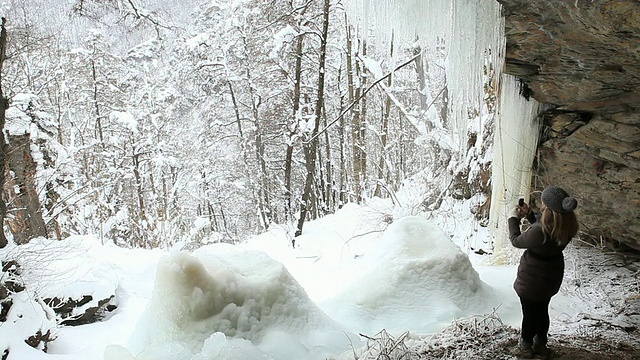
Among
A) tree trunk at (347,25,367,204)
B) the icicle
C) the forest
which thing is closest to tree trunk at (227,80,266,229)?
the forest

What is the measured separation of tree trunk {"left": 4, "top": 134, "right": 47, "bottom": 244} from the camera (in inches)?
315

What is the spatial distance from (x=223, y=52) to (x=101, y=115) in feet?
19.7

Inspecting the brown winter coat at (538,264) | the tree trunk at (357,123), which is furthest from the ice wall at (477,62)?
the tree trunk at (357,123)

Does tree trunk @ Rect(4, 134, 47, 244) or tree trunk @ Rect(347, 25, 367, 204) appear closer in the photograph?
tree trunk @ Rect(4, 134, 47, 244)

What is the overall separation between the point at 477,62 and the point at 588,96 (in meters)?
1.23

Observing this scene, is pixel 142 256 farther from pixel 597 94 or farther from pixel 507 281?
pixel 597 94

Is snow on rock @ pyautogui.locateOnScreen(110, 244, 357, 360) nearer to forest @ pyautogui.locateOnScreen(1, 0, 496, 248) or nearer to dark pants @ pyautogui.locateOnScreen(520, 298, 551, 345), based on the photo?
dark pants @ pyautogui.locateOnScreen(520, 298, 551, 345)

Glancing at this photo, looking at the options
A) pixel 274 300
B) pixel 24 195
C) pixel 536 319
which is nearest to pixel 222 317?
pixel 274 300

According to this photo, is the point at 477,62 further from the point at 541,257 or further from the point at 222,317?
the point at 222,317

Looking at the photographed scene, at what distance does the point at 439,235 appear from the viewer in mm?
5043

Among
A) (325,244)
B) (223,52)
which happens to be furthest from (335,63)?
(325,244)

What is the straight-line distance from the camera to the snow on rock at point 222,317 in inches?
132

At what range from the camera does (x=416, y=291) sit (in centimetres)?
454

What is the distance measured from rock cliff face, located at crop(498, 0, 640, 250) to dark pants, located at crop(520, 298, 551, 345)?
2.07m
